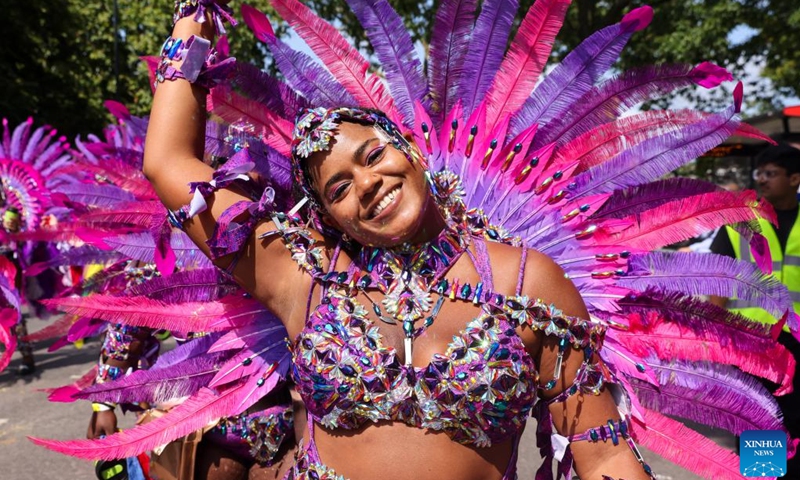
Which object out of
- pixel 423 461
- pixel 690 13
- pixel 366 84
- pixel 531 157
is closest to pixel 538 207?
pixel 531 157

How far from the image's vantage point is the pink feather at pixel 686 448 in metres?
1.81

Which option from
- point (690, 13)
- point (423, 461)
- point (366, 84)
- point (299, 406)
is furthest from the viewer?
point (690, 13)

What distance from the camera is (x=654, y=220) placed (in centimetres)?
197

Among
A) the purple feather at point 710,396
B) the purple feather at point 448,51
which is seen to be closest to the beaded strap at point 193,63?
the purple feather at point 448,51

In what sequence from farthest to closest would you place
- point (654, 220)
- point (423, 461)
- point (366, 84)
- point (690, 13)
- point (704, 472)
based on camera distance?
point (690, 13), point (366, 84), point (654, 220), point (704, 472), point (423, 461)

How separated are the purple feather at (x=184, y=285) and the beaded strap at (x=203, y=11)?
27.5 inches

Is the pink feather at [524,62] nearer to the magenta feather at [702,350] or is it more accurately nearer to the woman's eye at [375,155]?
the woman's eye at [375,155]

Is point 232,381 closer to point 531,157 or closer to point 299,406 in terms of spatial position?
point 299,406

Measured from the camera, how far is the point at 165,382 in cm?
213

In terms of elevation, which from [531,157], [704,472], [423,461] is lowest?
[704,472]

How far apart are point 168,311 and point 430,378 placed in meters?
0.88

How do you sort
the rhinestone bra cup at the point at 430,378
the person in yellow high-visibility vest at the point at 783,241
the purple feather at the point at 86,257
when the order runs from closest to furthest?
the rhinestone bra cup at the point at 430,378 → the purple feather at the point at 86,257 → the person in yellow high-visibility vest at the point at 783,241

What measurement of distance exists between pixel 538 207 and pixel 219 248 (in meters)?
0.89

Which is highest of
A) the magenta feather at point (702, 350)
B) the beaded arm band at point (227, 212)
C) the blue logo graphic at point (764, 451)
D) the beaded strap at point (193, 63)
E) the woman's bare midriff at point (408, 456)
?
the beaded strap at point (193, 63)
